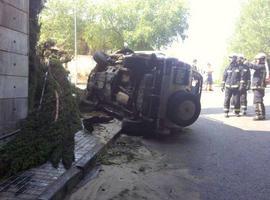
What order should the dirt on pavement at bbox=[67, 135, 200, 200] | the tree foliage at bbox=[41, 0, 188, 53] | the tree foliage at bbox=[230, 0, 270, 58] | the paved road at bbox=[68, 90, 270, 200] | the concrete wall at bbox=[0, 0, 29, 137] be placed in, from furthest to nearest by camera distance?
the tree foliage at bbox=[230, 0, 270, 58] < the tree foliage at bbox=[41, 0, 188, 53] < the concrete wall at bbox=[0, 0, 29, 137] < the paved road at bbox=[68, 90, 270, 200] < the dirt on pavement at bbox=[67, 135, 200, 200]

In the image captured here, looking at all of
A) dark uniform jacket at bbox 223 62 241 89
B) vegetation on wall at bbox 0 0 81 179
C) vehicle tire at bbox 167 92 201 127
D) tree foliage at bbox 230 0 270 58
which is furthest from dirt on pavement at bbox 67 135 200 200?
tree foliage at bbox 230 0 270 58

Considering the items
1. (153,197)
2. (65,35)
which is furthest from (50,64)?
(65,35)

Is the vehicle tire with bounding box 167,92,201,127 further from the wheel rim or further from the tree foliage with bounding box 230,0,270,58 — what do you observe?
the tree foliage with bounding box 230,0,270,58

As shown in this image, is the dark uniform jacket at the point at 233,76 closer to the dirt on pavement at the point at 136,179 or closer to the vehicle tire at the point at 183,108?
the vehicle tire at the point at 183,108

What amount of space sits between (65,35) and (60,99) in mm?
36761

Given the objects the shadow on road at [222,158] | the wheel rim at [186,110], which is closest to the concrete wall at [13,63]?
the shadow on road at [222,158]

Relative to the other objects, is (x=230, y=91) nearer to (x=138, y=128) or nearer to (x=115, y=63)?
(x=115, y=63)

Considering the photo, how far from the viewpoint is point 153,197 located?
5.02 meters

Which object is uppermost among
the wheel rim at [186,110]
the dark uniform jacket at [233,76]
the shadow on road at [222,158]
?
the dark uniform jacket at [233,76]

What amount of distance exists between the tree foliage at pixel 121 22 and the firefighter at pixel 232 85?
25595mm

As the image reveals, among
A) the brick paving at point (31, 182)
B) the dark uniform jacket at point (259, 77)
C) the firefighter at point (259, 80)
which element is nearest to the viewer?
the brick paving at point (31, 182)

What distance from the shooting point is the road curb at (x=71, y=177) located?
4449 millimetres

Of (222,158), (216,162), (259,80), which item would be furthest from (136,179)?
(259,80)

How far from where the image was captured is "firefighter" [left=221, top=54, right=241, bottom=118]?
13055mm
